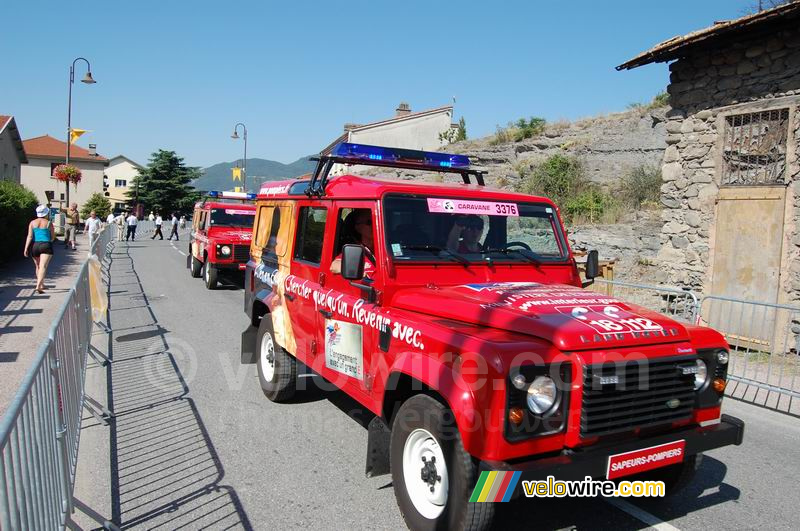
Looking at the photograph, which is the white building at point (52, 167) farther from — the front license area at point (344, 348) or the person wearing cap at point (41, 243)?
the front license area at point (344, 348)

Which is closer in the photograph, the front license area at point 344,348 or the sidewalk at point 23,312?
the front license area at point 344,348

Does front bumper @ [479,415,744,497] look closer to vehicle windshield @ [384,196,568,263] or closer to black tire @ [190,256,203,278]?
vehicle windshield @ [384,196,568,263]

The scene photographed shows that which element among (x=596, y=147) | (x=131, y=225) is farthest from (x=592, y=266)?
(x=131, y=225)

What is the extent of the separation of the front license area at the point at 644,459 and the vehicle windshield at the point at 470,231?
184 cm

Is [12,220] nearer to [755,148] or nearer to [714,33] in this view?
[714,33]

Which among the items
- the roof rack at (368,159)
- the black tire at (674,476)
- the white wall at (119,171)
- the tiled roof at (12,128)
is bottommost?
the black tire at (674,476)

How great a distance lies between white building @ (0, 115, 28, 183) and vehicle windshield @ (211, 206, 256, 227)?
21.8 metres

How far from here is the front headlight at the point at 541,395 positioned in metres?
3.11

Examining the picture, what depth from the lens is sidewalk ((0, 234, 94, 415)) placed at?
22.7ft

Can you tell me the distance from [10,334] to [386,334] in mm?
7348

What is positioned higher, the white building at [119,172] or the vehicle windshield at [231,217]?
the white building at [119,172]

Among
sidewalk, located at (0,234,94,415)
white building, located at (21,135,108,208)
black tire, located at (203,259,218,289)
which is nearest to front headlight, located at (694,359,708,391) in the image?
sidewalk, located at (0,234,94,415)

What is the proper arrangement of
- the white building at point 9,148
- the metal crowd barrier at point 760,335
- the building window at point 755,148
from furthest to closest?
1. the white building at point 9,148
2. the building window at point 755,148
3. the metal crowd barrier at point 760,335

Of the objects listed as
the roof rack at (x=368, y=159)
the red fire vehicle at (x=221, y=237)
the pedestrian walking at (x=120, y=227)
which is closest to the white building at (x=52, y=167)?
the pedestrian walking at (x=120, y=227)
